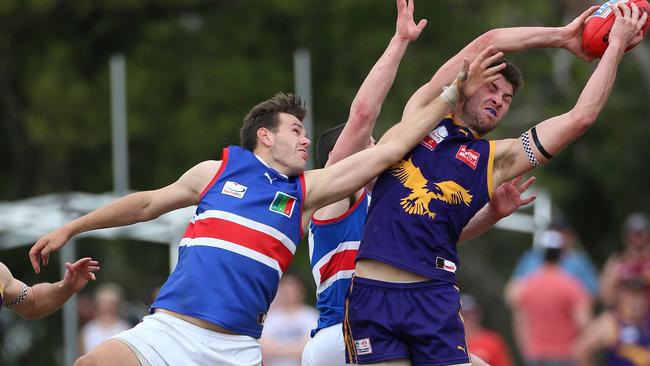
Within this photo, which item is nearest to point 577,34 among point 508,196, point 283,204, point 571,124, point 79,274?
point 571,124

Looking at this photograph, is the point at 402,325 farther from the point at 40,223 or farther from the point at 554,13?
the point at 554,13

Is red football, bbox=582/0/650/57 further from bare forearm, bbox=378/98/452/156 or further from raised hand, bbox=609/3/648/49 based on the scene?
bare forearm, bbox=378/98/452/156

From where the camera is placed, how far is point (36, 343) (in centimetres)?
1911

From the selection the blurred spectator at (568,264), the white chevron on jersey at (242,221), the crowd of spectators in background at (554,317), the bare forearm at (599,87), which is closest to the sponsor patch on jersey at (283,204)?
the white chevron on jersey at (242,221)

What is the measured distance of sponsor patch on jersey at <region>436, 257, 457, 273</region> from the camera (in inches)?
259

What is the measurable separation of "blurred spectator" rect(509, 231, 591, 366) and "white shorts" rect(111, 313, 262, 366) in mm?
6404

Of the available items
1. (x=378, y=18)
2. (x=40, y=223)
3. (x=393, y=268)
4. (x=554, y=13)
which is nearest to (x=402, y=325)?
(x=393, y=268)

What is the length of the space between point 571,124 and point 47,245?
268 cm

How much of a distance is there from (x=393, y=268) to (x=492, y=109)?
995 mm

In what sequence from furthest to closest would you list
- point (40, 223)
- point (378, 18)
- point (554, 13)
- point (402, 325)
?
point (554, 13)
point (378, 18)
point (40, 223)
point (402, 325)

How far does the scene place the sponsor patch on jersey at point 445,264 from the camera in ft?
21.6

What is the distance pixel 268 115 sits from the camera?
701 cm

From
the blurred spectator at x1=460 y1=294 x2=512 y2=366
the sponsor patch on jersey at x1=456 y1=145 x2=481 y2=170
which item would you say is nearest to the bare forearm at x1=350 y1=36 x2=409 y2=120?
the sponsor patch on jersey at x1=456 y1=145 x2=481 y2=170

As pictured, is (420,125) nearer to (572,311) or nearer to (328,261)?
(328,261)
